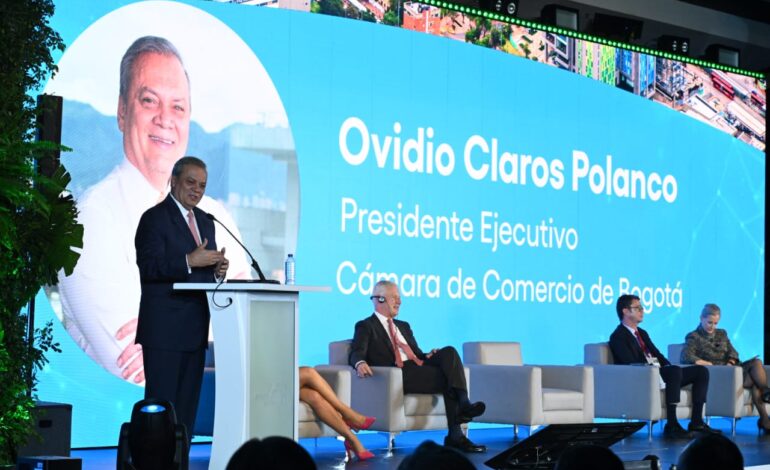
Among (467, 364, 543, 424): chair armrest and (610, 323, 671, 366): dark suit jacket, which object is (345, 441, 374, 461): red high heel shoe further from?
(610, 323, 671, 366): dark suit jacket

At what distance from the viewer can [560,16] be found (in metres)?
9.31

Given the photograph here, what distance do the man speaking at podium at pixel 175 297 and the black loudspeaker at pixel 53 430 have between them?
26.3 inches

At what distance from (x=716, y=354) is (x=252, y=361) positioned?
5755mm

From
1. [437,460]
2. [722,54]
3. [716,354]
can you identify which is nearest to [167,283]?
[437,460]

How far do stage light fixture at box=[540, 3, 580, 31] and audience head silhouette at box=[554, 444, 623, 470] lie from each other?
750 centimetres

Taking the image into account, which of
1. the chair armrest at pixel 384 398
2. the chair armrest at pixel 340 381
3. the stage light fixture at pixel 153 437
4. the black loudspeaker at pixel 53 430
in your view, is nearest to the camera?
the stage light fixture at pixel 153 437

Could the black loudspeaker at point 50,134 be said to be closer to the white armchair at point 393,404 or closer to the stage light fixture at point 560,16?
the white armchair at point 393,404

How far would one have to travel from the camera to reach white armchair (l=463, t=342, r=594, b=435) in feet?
Result: 25.0

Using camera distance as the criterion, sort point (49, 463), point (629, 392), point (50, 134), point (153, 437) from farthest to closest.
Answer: point (629, 392), point (50, 134), point (153, 437), point (49, 463)

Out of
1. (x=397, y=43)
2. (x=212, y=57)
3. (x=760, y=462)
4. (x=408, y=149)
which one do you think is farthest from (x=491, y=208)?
(x=760, y=462)

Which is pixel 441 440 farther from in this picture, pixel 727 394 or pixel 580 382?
pixel 727 394

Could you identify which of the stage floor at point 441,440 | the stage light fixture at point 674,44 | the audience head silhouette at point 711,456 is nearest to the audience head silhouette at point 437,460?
the audience head silhouette at point 711,456

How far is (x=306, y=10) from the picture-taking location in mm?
8148

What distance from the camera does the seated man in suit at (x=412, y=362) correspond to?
7.05 m
